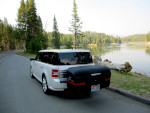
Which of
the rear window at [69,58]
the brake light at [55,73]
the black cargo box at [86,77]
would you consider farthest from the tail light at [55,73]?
the black cargo box at [86,77]

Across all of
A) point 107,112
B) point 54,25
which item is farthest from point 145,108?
point 54,25

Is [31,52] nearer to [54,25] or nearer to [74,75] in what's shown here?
[74,75]

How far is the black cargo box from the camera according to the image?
12.9ft

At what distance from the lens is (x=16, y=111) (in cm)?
373

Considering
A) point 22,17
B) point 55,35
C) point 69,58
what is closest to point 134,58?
point 69,58

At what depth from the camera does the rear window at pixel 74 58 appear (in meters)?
4.59

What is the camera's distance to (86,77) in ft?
13.1

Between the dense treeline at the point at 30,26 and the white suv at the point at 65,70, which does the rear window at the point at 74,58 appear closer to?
the white suv at the point at 65,70

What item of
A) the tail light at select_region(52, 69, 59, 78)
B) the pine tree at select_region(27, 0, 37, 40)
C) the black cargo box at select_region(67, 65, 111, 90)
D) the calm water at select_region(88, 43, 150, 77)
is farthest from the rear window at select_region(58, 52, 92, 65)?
the pine tree at select_region(27, 0, 37, 40)

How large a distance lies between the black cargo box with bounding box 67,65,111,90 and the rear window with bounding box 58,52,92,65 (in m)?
0.47

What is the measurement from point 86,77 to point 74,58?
1.07 m

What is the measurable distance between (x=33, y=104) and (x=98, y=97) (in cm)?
235

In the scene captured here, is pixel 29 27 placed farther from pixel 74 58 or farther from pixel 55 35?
pixel 74 58

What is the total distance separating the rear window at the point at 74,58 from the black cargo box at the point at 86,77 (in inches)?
18.4
